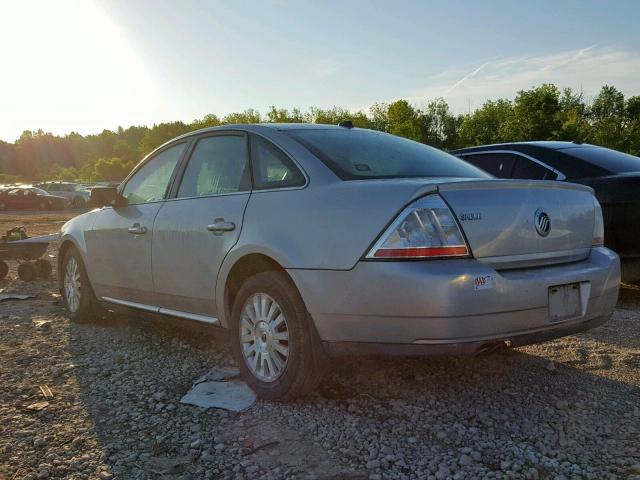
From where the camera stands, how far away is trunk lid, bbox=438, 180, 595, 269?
3.03 meters

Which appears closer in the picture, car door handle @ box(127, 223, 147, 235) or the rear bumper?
the rear bumper

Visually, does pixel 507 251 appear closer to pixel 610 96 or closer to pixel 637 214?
pixel 637 214

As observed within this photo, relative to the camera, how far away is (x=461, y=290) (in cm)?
287

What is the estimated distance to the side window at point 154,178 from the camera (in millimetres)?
4777

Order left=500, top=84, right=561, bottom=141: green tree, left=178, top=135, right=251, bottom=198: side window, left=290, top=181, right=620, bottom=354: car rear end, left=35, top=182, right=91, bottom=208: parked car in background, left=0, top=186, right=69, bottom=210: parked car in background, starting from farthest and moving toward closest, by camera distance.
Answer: left=500, top=84, right=561, bottom=141: green tree → left=35, top=182, right=91, bottom=208: parked car in background → left=0, top=186, right=69, bottom=210: parked car in background → left=178, top=135, right=251, bottom=198: side window → left=290, top=181, right=620, bottom=354: car rear end

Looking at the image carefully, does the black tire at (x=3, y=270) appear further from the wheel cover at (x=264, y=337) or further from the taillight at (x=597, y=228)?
the taillight at (x=597, y=228)

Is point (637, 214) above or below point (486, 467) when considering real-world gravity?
above

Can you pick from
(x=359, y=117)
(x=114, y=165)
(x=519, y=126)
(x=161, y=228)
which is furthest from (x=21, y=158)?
(x=161, y=228)

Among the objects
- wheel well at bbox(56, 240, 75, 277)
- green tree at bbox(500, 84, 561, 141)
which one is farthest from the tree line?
wheel well at bbox(56, 240, 75, 277)

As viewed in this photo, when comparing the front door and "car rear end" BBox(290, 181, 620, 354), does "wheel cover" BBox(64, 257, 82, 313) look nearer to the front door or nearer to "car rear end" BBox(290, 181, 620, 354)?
the front door

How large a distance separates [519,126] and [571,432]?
63.7m

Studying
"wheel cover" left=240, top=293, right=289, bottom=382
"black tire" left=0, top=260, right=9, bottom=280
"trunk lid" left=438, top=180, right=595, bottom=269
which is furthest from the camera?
"black tire" left=0, top=260, right=9, bottom=280

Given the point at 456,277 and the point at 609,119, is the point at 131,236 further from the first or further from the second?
the point at 609,119

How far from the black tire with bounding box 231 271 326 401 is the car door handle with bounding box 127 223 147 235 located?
1447 millimetres
